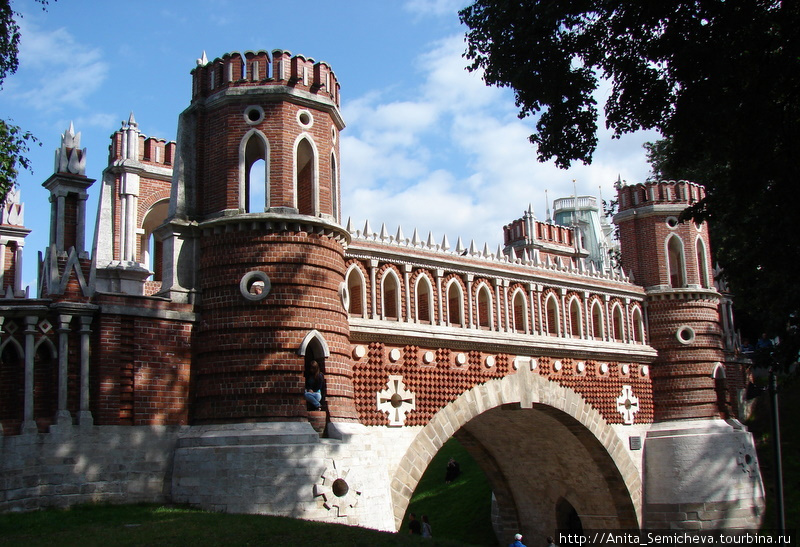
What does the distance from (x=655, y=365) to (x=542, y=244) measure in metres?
7.51

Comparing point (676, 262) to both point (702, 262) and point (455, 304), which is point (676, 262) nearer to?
point (702, 262)

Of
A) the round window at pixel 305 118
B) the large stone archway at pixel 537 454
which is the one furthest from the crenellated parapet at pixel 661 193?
the round window at pixel 305 118

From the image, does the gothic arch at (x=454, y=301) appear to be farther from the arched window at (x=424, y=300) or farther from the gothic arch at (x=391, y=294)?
the gothic arch at (x=391, y=294)

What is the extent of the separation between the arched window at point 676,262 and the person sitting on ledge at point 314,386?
14.2 metres

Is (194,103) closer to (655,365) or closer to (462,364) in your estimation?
(462,364)

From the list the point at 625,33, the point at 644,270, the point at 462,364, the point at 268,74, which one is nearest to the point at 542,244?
the point at 644,270


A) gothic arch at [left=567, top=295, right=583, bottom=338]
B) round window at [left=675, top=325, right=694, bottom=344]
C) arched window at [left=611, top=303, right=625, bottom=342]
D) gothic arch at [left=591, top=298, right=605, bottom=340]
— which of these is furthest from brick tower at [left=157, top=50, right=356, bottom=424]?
round window at [left=675, top=325, right=694, bottom=344]

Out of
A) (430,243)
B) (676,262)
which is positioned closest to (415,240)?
(430,243)

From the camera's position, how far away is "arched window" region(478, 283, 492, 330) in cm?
2148

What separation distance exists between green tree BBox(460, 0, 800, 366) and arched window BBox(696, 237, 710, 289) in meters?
12.4

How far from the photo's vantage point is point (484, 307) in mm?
21625

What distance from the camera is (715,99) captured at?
11766 millimetres

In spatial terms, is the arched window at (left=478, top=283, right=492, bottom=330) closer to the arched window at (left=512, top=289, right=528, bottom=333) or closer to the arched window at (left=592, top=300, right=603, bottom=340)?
the arched window at (left=512, top=289, right=528, bottom=333)

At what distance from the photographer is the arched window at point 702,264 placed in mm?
26203
